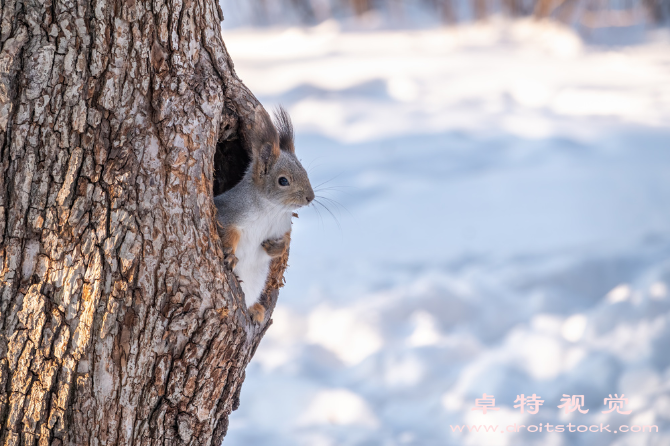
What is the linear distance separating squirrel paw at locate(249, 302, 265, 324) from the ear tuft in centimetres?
53

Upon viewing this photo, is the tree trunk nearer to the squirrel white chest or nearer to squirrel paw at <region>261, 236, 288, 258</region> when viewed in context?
the squirrel white chest

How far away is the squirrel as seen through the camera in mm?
1675

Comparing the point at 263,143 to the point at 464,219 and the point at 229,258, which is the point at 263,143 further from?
the point at 464,219

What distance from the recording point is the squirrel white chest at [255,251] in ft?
5.51

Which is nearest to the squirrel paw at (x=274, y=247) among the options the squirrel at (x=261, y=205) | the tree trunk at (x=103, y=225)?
the squirrel at (x=261, y=205)

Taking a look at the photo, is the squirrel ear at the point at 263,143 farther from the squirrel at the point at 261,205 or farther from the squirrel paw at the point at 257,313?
the squirrel paw at the point at 257,313

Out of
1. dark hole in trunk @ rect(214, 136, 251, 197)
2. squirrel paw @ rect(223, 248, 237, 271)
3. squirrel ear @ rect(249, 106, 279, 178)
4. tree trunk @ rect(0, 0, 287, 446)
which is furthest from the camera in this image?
dark hole in trunk @ rect(214, 136, 251, 197)

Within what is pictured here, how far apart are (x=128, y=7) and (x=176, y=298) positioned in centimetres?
64

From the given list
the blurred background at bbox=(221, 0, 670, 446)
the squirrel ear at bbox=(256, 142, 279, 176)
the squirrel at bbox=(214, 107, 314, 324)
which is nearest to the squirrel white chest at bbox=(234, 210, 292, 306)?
the squirrel at bbox=(214, 107, 314, 324)

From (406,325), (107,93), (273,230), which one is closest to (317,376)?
(406,325)

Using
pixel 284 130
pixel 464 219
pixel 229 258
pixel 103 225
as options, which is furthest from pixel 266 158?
pixel 464 219

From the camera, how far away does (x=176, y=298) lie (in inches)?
52.9

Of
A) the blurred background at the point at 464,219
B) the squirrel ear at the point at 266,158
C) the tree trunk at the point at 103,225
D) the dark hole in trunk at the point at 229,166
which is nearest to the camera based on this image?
the tree trunk at the point at 103,225

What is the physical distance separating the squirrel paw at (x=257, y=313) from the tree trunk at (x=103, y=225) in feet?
0.71
